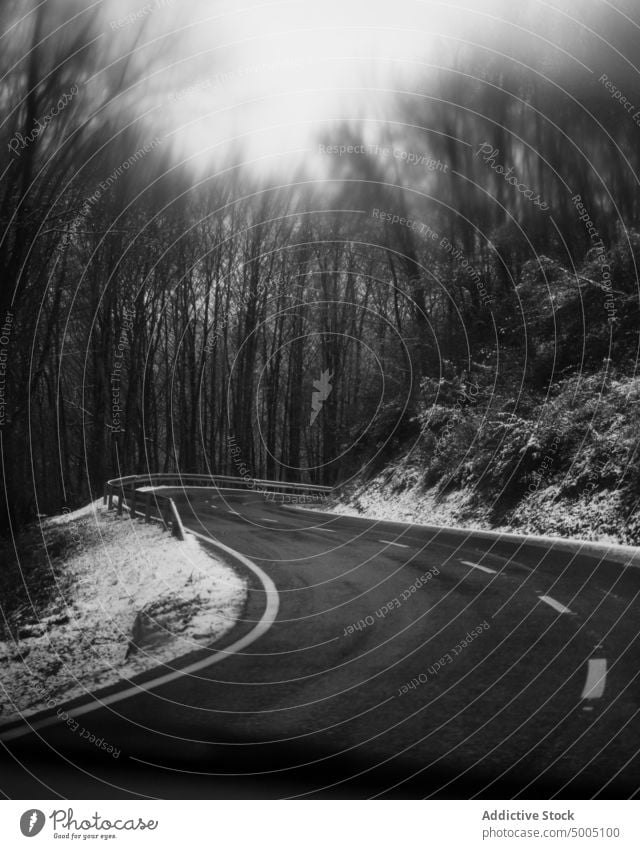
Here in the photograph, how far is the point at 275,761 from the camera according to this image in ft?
12.7

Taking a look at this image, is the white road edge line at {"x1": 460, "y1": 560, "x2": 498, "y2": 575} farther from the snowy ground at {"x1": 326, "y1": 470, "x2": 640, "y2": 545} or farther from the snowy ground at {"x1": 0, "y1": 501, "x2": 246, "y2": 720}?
the snowy ground at {"x1": 0, "y1": 501, "x2": 246, "y2": 720}

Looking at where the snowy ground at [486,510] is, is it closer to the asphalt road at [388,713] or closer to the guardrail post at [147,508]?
the asphalt road at [388,713]

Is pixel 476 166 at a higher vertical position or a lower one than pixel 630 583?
higher

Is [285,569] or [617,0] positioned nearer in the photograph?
[285,569]

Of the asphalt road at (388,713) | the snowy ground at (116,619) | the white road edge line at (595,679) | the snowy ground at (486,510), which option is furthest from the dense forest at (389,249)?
the white road edge line at (595,679)

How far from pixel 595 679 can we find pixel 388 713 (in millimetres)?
1877

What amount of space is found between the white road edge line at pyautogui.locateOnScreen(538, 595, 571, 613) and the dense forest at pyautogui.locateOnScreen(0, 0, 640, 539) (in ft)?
20.5

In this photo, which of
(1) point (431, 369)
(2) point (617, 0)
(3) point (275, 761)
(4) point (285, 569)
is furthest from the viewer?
(1) point (431, 369)

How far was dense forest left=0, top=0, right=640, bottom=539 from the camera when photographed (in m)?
8.57

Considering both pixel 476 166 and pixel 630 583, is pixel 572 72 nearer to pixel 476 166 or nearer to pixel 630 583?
pixel 476 166

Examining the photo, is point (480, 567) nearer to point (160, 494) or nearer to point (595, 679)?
point (595, 679)

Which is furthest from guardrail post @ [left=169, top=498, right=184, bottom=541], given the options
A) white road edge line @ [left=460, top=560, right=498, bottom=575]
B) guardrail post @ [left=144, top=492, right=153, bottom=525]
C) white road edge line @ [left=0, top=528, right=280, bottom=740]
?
white road edge line @ [left=460, top=560, right=498, bottom=575]
